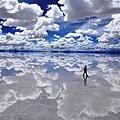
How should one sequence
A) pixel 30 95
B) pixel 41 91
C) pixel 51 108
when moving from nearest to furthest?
pixel 51 108, pixel 30 95, pixel 41 91

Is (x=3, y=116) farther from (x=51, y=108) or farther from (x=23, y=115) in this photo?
(x=51, y=108)

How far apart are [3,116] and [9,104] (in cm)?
198

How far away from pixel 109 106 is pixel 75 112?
2.47 meters

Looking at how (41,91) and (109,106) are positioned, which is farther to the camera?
(41,91)

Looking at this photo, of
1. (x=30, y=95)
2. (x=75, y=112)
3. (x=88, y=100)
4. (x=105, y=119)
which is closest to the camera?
(x=105, y=119)

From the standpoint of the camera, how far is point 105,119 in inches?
356

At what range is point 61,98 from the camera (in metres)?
12.7

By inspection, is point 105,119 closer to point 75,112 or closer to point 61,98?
point 75,112

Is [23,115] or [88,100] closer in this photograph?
[23,115]


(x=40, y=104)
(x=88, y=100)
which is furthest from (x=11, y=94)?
(x=88, y=100)

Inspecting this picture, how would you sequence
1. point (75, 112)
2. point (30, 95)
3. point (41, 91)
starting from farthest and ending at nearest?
point (41, 91)
point (30, 95)
point (75, 112)

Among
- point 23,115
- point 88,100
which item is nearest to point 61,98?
point 88,100

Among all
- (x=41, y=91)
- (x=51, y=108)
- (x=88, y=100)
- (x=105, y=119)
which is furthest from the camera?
(x=41, y=91)

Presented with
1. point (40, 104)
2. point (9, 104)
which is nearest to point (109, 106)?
point (40, 104)
